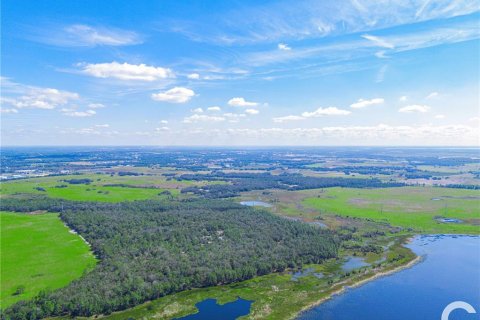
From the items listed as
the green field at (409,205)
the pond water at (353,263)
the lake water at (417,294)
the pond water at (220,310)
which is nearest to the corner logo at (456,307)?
the lake water at (417,294)

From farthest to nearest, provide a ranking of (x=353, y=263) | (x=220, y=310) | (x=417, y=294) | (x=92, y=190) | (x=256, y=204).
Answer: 1. (x=92, y=190)
2. (x=256, y=204)
3. (x=353, y=263)
4. (x=417, y=294)
5. (x=220, y=310)

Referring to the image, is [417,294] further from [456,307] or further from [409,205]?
[409,205]

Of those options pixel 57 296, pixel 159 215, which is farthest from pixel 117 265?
pixel 159 215

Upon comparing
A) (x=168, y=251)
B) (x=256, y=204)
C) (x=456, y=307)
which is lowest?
(x=456, y=307)

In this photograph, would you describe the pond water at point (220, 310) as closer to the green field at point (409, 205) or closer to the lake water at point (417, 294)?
the lake water at point (417, 294)

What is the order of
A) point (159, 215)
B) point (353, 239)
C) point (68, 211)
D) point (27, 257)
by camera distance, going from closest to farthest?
1. point (27, 257)
2. point (353, 239)
3. point (159, 215)
4. point (68, 211)

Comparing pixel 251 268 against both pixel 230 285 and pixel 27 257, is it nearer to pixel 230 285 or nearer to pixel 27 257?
pixel 230 285

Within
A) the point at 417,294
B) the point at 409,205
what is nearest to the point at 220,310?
the point at 417,294
